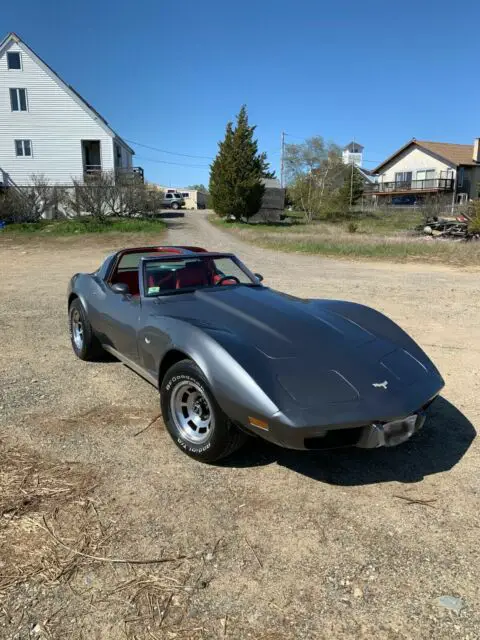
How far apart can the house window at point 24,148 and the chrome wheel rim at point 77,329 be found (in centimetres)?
3336

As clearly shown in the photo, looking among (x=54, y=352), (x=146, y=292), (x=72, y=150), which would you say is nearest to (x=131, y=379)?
(x=146, y=292)

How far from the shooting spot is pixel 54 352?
5.86 metres

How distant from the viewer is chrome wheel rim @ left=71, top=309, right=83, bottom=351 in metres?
5.48

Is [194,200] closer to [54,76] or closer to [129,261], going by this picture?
[54,76]

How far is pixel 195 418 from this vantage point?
3387mm

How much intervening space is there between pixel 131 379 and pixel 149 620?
2.99 m

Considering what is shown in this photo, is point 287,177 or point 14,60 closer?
point 14,60

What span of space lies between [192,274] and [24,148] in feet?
115

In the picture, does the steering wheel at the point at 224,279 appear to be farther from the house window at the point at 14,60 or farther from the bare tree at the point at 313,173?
the bare tree at the point at 313,173

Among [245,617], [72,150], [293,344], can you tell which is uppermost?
[72,150]

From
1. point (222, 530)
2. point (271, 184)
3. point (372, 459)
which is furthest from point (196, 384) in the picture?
point (271, 184)

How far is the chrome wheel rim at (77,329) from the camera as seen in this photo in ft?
18.0

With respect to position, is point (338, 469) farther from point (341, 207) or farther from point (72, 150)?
point (341, 207)

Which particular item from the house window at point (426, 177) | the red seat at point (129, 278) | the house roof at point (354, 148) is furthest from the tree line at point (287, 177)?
the house roof at point (354, 148)
